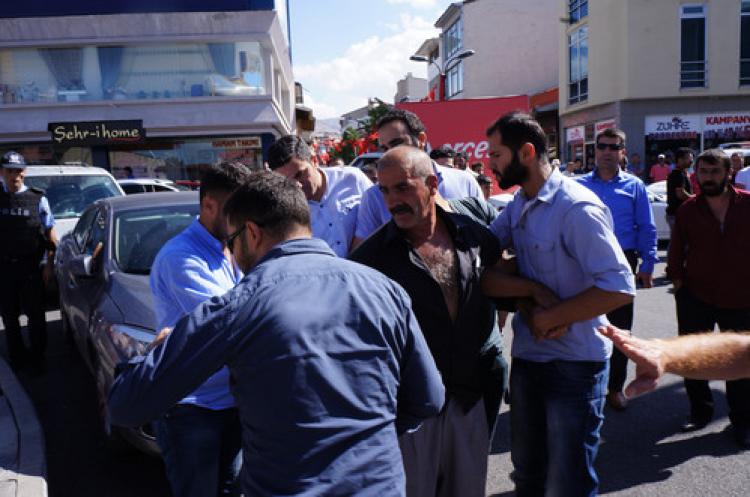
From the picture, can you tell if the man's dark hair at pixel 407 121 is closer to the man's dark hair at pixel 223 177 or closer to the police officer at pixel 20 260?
the man's dark hair at pixel 223 177

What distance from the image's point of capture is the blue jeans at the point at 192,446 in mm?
2416

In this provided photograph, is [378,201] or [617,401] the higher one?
[378,201]

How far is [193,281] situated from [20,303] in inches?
192

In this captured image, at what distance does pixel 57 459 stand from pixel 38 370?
82.4 inches

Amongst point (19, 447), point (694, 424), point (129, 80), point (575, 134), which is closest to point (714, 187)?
point (694, 424)

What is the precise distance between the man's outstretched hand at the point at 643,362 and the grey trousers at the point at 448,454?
3.05 ft

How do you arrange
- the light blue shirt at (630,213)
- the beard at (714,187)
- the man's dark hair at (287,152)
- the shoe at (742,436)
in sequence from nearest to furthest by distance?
the man's dark hair at (287,152) → the shoe at (742,436) → the beard at (714,187) → the light blue shirt at (630,213)

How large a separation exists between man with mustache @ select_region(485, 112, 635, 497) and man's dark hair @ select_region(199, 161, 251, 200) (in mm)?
1079

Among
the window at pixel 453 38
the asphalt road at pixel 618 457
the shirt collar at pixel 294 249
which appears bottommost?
the asphalt road at pixel 618 457

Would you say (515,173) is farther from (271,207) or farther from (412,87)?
(412,87)

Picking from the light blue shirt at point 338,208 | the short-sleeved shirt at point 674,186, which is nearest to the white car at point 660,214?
the short-sleeved shirt at point 674,186

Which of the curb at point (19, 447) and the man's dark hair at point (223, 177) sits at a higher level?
the man's dark hair at point (223, 177)

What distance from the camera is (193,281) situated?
7.82ft

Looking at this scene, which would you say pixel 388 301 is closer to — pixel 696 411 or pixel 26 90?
pixel 696 411
